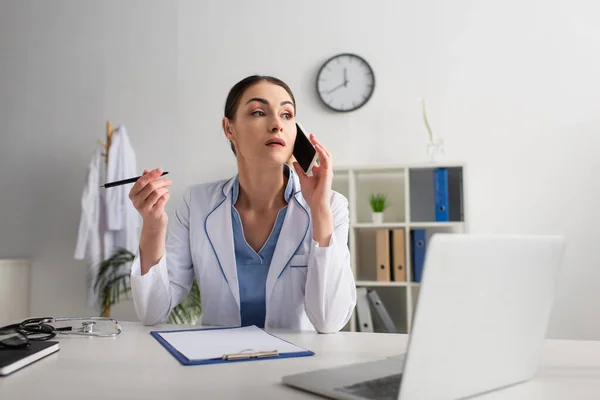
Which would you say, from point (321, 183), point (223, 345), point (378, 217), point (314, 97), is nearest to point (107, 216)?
point (314, 97)

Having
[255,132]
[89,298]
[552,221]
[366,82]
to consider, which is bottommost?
[89,298]

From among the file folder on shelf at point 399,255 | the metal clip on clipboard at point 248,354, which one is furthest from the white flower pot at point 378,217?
the metal clip on clipboard at point 248,354

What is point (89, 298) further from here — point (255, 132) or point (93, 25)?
point (255, 132)

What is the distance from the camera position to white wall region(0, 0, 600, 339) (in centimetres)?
306

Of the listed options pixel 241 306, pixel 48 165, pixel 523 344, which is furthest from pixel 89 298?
pixel 523 344

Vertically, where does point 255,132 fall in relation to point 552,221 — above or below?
above

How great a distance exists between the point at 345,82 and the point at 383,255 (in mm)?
1147

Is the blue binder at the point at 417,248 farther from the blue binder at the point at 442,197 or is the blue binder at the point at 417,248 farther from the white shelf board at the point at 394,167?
the white shelf board at the point at 394,167

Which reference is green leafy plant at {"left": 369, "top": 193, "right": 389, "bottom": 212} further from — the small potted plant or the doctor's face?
the doctor's face

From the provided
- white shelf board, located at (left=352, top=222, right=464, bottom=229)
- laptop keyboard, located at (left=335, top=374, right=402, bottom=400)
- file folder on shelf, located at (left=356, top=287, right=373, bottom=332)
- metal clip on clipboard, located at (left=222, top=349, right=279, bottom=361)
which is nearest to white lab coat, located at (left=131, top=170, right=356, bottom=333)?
metal clip on clipboard, located at (left=222, top=349, right=279, bottom=361)

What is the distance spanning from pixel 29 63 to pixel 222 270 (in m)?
3.07

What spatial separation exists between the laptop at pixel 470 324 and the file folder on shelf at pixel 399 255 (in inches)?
82.5

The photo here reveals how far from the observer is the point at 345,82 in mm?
3324

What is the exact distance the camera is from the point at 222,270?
59.1 inches
